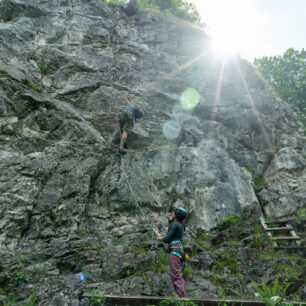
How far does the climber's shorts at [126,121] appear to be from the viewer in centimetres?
920

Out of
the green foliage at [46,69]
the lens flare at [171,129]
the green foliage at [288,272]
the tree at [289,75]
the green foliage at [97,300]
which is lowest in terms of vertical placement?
the green foliage at [288,272]

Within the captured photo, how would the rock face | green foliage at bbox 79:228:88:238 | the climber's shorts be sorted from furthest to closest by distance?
the climber's shorts < green foliage at bbox 79:228:88:238 < the rock face

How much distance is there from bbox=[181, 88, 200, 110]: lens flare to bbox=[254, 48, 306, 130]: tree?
16801mm

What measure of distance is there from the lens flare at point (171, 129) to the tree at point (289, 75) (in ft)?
65.7

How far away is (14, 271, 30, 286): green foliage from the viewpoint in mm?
5120

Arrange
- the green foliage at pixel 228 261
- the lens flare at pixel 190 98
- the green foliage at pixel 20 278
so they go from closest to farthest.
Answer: the green foliage at pixel 20 278 → the green foliage at pixel 228 261 → the lens flare at pixel 190 98

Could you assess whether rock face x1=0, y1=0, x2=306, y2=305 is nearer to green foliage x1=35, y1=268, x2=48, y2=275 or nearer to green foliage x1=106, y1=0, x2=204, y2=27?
green foliage x1=35, y1=268, x2=48, y2=275

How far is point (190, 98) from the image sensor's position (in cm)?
1400

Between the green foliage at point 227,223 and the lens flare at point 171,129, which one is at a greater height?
the lens flare at point 171,129

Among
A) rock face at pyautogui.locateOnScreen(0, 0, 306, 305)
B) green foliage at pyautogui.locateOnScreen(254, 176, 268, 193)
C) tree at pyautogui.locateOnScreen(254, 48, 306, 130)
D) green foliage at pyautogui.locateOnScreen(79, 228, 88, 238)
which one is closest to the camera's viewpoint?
rock face at pyautogui.locateOnScreen(0, 0, 306, 305)

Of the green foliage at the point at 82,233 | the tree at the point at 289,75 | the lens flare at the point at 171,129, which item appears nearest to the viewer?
the green foliage at the point at 82,233

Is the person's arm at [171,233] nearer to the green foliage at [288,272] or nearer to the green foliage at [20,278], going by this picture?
the green foliage at [20,278]

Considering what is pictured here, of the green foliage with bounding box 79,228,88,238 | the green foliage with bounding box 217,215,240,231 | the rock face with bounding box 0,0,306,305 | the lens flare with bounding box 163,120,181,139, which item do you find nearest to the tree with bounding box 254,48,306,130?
the rock face with bounding box 0,0,306,305

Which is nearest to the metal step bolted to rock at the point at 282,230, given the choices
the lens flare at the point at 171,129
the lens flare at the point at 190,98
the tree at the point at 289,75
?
the lens flare at the point at 171,129
